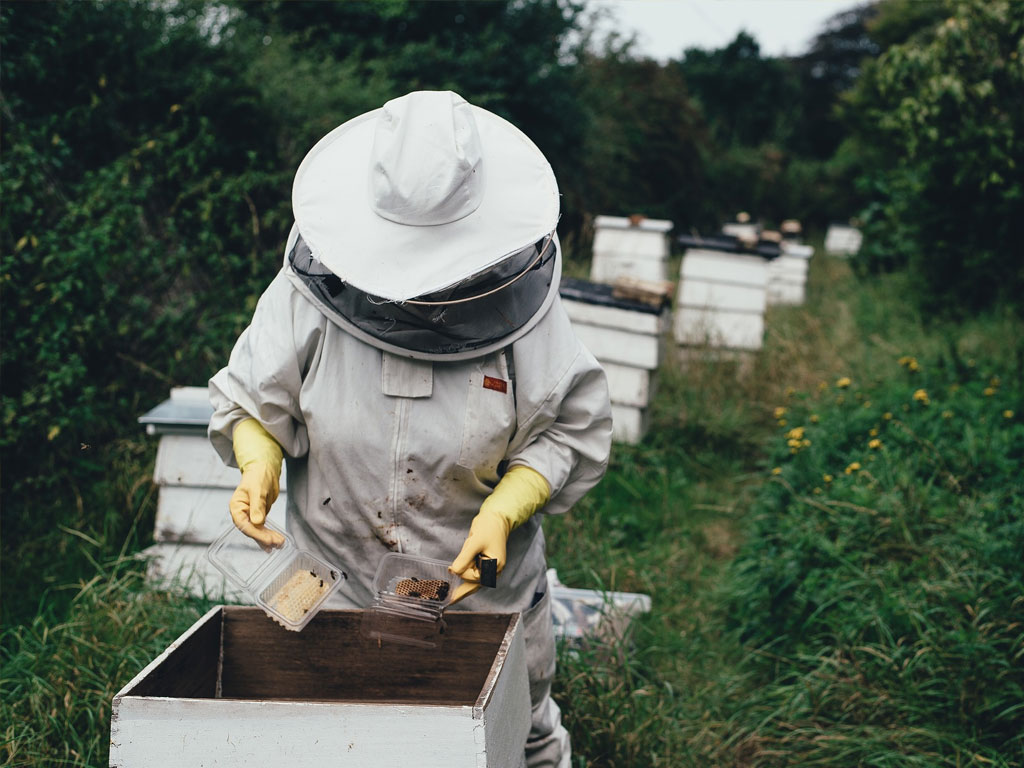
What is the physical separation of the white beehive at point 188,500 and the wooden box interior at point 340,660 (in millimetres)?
1242

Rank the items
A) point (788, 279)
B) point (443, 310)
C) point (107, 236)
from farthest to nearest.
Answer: point (788, 279) → point (107, 236) → point (443, 310)

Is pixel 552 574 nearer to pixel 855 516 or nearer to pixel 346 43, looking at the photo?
pixel 855 516

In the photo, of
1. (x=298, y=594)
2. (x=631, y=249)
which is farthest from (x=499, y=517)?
(x=631, y=249)

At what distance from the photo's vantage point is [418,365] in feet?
6.61

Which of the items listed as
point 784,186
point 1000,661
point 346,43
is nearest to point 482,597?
point 1000,661

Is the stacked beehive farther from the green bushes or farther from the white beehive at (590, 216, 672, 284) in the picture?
the white beehive at (590, 216, 672, 284)

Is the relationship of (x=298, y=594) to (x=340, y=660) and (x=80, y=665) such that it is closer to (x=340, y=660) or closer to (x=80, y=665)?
(x=340, y=660)

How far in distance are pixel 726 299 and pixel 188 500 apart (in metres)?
4.59

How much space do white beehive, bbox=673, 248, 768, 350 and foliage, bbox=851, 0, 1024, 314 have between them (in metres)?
1.58

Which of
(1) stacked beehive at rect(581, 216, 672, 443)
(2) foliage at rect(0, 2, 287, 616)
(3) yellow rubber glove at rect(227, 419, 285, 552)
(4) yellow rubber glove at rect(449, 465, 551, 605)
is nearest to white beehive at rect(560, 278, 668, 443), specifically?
(1) stacked beehive at rect(581, 216, 672, 443)

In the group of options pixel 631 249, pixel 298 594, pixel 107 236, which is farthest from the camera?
pixel 631 249

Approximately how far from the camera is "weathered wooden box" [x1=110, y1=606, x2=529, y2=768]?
4.83 feet

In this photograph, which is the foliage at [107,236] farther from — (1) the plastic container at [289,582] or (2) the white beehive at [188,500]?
(1) the plastic container at [289,582]

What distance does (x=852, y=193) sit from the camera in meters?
21.3
